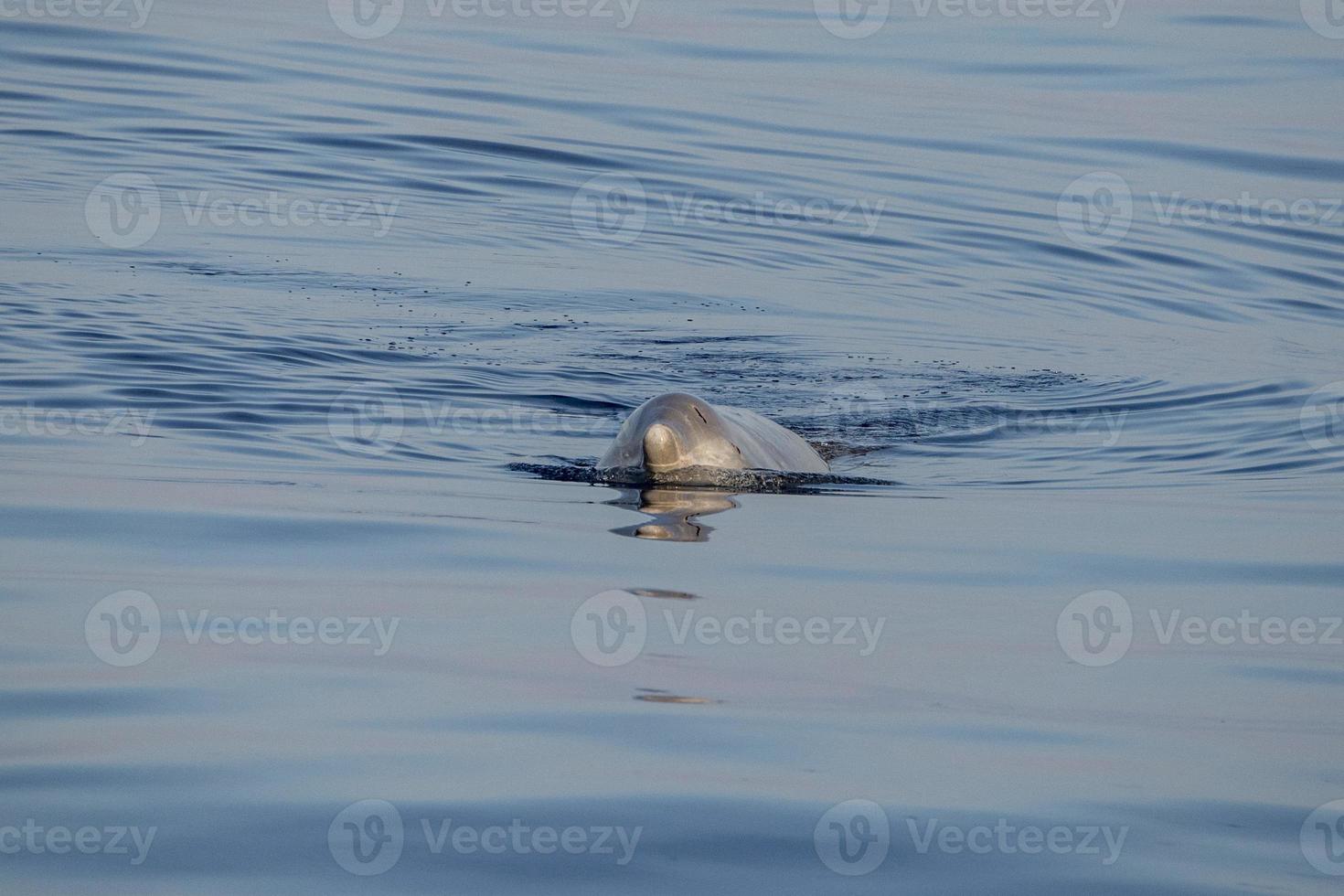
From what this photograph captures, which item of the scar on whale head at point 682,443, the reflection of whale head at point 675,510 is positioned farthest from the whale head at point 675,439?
the reflection of whale head at point 675,510

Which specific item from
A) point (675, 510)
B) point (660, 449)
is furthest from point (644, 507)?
point (660, 449)

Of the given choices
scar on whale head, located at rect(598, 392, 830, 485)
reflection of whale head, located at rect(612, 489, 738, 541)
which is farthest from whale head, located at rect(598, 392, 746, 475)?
reflection of whale head, located at rect(612, 489, 738, 541)

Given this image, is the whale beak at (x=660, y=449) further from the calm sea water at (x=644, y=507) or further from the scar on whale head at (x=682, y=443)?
the calm sea water at (x=644, y=507)

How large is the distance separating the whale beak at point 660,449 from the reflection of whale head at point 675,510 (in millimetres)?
142

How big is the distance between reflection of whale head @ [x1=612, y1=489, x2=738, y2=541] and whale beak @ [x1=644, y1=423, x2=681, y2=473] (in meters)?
0.14

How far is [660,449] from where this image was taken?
30.8ft

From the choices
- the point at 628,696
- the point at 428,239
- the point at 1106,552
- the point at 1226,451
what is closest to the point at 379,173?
the point at 428,239

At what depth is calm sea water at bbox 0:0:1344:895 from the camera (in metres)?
4.94

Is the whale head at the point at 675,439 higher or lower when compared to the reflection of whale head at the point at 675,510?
higher

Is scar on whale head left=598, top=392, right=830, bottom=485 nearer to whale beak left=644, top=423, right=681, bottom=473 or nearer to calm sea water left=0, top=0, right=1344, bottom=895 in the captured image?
whale beak left=644, top=423, right=681, bottom=473

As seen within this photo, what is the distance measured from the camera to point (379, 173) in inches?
870

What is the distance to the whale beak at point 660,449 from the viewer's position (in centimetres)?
934

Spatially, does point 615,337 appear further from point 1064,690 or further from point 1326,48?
point 1326,48

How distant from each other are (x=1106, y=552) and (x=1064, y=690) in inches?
90.5
